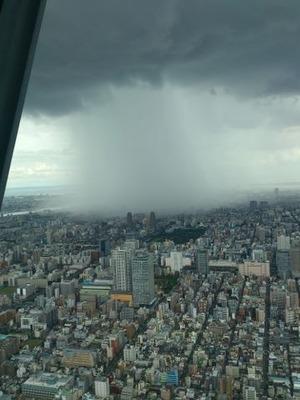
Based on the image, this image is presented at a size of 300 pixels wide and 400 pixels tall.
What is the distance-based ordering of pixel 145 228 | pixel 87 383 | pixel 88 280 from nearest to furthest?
pixel 87 383, pixel 88 280, pixel 145 228

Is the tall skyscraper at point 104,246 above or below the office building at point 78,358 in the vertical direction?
above

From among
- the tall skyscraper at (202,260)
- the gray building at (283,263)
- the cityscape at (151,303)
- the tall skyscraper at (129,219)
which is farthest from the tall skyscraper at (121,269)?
the gray building at (283,263)

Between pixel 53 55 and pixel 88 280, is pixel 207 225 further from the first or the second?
pixel 53 55

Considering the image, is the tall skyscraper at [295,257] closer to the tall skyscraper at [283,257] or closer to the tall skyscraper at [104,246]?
the tall skyscraper at [283,257]

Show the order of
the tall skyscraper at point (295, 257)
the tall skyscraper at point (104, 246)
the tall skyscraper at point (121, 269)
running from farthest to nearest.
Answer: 1. the tall skyscraper at point (104, 246)
2. the tall skyscraper at point (121, 269)
3. the tall skyscraper at point (295, 257)

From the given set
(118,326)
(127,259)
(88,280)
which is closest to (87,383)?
(118,326)

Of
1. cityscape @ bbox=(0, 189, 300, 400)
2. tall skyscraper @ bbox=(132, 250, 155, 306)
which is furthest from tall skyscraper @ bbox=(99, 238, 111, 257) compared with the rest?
tall skyscraper @ bbox=(132, 250, 155, 306)

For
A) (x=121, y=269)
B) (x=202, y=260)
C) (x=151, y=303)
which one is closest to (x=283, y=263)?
(x=202, y=260)
